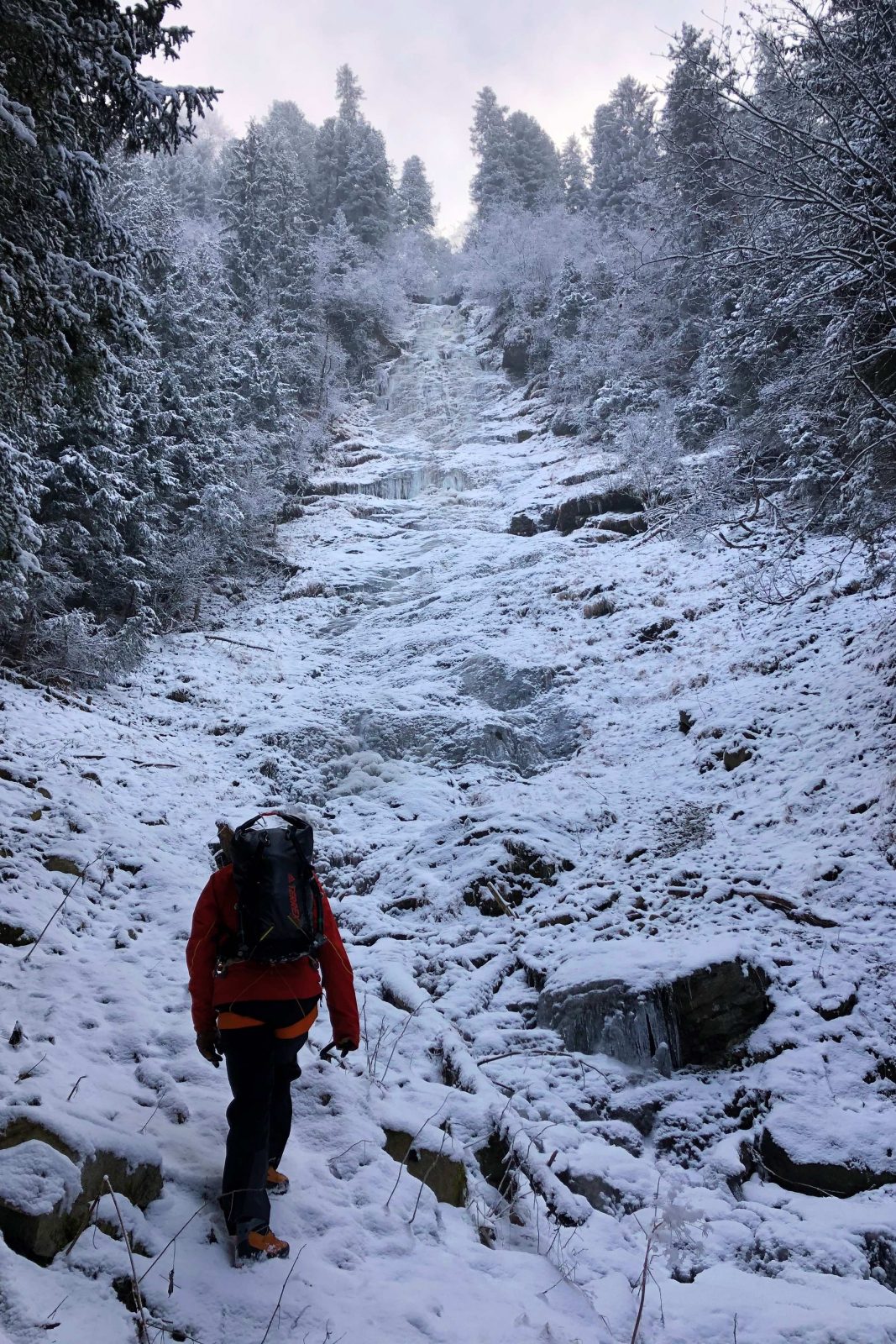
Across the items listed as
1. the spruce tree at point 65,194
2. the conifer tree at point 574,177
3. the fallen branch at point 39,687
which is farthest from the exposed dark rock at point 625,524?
the conifer tree at point 574,177

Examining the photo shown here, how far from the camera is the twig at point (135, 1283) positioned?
2.35 m

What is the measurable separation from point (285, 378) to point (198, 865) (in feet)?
78.6

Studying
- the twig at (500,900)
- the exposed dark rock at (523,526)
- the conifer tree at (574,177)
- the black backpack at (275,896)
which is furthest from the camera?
the conifer tree at (574,177)

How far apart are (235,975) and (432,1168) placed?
5.59 ft

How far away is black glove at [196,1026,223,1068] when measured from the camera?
3.16 meters

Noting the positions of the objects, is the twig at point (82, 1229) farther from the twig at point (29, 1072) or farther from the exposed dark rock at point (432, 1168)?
the exposed dark rock at point (432, 1168)

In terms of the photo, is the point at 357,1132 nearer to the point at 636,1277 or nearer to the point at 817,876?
the point at 636,1277

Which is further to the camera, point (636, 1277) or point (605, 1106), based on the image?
point (605, 1106)

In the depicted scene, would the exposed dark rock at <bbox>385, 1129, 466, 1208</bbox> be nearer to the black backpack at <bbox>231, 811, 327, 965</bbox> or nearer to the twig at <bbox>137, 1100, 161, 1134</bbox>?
the twig at <bbox>137, 1100, 161, 1134</bbox>

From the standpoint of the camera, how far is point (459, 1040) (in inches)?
209

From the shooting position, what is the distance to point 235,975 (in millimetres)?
3113

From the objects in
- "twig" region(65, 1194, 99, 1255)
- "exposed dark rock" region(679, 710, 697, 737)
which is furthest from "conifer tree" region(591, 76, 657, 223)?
"twig" region(65, 1194, 99, 1255)

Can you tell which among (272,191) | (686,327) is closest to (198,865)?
(686,327)

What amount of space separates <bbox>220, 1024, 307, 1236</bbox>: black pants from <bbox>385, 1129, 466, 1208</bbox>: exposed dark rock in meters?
1.01
